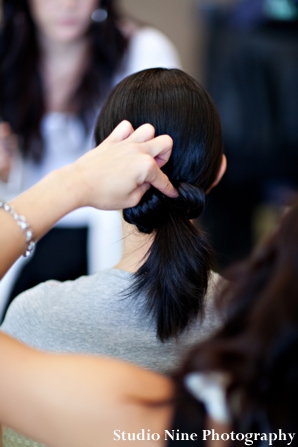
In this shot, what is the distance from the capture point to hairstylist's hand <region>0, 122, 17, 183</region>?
A: 5.21 feet

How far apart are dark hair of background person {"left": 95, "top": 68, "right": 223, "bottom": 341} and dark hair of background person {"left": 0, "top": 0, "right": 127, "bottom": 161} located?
2.77ft

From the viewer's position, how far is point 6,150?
5.24 feet

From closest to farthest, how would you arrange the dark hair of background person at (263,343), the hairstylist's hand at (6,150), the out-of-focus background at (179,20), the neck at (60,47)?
the dark hair of background person at (263,343)
the hairstylist's hand at (6,150)
the neck at (60,47)
the out-of-focus background at (179,20)

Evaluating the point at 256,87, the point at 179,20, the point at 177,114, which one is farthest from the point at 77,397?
the point at 179,20

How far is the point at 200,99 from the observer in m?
0.84

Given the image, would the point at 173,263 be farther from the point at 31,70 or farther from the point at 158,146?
the point at 31,70

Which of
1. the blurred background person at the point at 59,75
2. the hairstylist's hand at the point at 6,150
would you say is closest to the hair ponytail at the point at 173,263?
the blurred background person at the point at 59,75

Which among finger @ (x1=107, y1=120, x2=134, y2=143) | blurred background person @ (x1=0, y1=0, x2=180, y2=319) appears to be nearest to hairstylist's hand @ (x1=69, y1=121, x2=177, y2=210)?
finger @ (x1=107, y1=120, x2=134, y2=143)

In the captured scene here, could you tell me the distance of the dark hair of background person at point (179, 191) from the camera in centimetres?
77

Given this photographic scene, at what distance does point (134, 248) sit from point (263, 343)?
0.42m

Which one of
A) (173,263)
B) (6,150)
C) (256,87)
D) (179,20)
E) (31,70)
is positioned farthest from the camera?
(179,20)

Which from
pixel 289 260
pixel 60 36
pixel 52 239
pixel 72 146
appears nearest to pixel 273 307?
pixel 289 260

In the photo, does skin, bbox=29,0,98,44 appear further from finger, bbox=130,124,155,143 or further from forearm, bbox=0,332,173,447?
forearm, bbox=0,332,173,447

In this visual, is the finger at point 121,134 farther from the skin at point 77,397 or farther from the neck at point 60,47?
the neck at point 60,47
